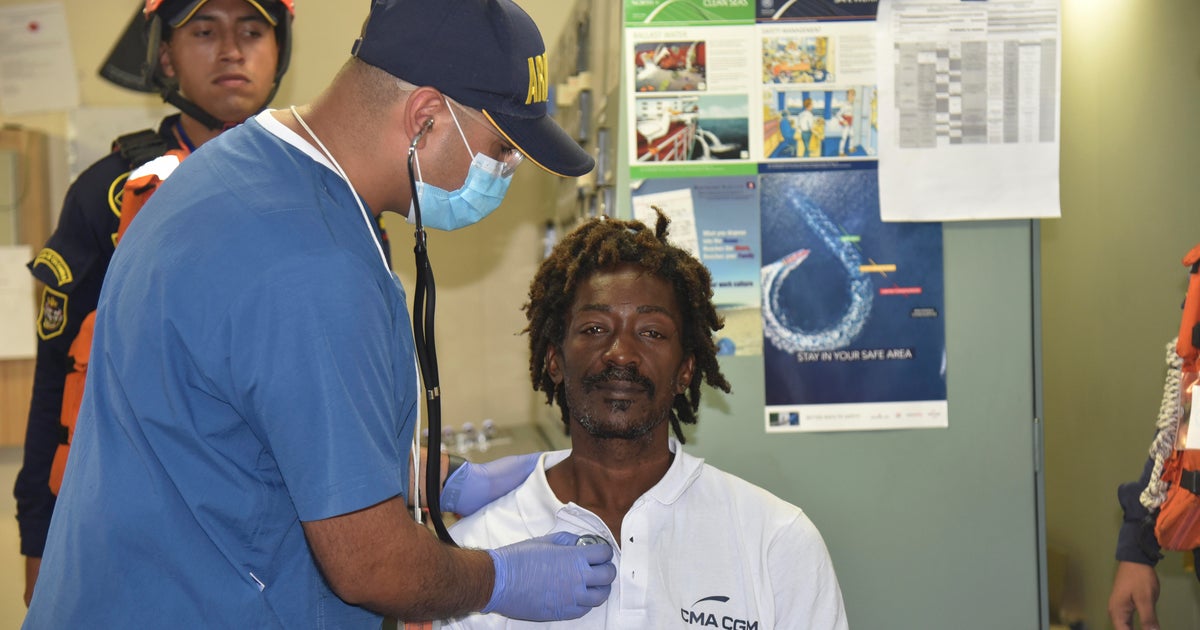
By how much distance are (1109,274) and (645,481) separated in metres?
1.63

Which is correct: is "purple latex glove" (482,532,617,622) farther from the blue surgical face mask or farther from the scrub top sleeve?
the blue surgical face mask

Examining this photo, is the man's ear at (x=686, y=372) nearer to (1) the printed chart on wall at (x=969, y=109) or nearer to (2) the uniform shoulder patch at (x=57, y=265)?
(1) the printed chart on wall at (x=969, y=109)

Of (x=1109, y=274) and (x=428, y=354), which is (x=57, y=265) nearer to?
(x=428, y=354)

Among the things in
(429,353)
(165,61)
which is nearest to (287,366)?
(429,353)

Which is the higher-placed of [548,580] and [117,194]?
[117,194]

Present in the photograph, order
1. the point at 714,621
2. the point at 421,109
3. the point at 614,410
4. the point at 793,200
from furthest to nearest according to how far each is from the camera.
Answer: the point at 793,200 < the point at 614,410 < the point at 714,621 < the point at 421,109

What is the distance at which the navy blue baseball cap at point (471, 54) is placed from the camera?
1.14 metres

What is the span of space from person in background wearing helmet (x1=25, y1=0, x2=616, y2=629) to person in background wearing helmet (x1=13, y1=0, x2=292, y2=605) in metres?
0.89

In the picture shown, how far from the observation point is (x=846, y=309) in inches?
82.7

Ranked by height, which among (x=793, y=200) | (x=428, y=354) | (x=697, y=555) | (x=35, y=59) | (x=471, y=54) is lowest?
(x=697, y=555)

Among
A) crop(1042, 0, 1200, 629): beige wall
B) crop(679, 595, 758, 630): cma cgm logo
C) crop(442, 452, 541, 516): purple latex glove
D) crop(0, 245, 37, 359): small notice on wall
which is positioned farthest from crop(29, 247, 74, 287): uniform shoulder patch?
crop(1042, 0, 1200, 629): beige wall

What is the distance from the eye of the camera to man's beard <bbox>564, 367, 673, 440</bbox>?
5.60ft

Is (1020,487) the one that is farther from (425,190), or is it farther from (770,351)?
(425,190)

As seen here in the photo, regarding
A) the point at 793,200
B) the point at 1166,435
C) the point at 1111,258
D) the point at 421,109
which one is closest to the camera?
the point at 421,109
